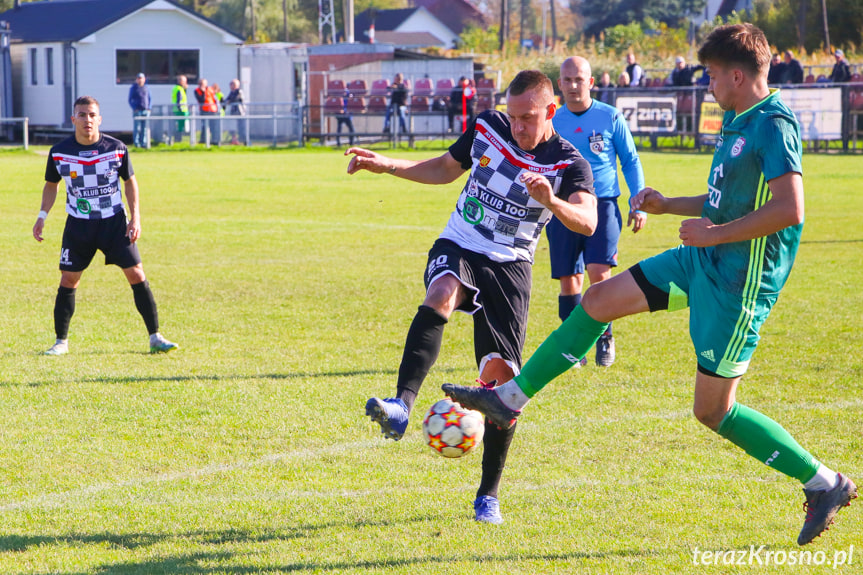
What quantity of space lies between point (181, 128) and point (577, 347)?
99.4ft

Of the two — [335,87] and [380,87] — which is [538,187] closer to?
[380,87]

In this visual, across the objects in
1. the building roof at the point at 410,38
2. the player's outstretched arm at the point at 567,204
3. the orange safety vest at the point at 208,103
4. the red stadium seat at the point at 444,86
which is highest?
the building roof at the point at 410,38

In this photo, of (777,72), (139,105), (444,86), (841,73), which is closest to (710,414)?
(777,72)

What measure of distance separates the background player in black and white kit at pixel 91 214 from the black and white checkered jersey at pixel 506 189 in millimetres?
3916

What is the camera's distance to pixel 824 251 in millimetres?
13320

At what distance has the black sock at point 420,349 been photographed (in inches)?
178

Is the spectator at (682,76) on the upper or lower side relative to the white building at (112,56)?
lower

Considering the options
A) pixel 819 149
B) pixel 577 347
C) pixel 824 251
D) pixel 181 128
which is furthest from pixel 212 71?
pixel 577 347

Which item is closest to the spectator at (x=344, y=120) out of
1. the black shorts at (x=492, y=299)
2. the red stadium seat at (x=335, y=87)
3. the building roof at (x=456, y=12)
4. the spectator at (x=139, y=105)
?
the red stadium seat at (x=335, y=87)

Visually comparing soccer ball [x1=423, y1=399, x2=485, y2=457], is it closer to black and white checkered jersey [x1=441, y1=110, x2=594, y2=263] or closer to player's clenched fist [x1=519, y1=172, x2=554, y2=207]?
black and white checkered jersey [x1=441, y1=110, x2=594, y2=263]

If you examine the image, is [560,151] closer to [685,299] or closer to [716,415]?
[685,299]

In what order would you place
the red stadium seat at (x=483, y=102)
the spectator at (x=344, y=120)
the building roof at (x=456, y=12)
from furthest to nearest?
the building roof at (x=456, y=12) → the red stadium seat at (x=483, y=102) → the spectator at (x=344, y=120)

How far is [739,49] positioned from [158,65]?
1545 inches

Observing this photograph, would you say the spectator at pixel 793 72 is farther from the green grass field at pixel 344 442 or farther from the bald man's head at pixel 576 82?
the bald man's head at pixel 576 82
